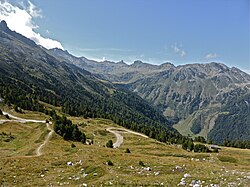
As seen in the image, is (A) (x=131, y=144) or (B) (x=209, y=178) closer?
(B) (x=209, y=178)

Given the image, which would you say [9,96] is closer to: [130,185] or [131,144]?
[131,144]

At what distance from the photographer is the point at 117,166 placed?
41.3 metres

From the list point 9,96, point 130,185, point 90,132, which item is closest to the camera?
point 130,185

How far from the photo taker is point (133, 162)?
142ft

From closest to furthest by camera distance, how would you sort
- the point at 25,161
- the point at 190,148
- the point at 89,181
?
the point at 89,181, the point at 25,161, the point at 190,148

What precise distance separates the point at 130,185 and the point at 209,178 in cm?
906

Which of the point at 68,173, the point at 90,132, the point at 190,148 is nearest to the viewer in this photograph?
the point at 68,173

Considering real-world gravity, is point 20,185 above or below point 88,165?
below

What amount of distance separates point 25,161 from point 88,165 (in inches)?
494

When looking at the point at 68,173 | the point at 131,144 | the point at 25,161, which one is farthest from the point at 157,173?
the point at 131,144

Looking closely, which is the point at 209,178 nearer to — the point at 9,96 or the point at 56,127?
the point at 56,127

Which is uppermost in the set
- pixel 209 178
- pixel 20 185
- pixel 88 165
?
pixel 209 178

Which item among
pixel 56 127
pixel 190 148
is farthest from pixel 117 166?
pixel 190 148

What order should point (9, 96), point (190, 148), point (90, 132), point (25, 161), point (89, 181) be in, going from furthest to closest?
point (9, 96) < point (90, 132) < point (190, 148) < point (25, 161) < point (89, 181)
